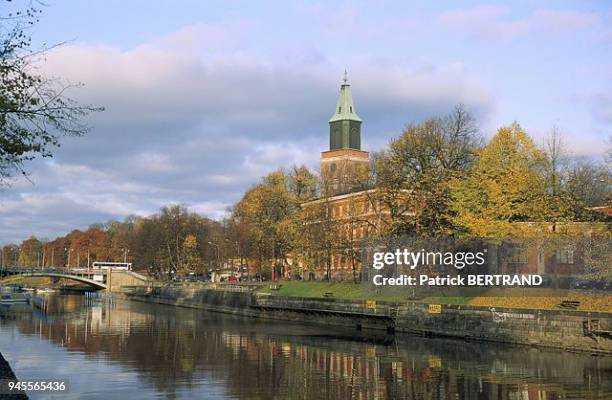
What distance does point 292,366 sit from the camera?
34188 mm

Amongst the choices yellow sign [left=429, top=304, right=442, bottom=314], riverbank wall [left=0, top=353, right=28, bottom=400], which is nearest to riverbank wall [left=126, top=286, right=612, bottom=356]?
yellow sign [left=429, top=304, right=442, bottom=314]

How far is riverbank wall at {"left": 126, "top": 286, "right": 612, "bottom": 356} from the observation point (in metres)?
36.8

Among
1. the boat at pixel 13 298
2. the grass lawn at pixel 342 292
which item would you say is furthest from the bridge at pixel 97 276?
the grass lawn at pixel 342 292

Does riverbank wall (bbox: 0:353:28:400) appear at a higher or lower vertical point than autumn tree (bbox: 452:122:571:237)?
lower

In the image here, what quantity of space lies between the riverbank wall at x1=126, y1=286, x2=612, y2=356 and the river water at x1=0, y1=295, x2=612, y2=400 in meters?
1.13

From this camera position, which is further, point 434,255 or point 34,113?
point 434,255

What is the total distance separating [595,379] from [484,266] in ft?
69.0

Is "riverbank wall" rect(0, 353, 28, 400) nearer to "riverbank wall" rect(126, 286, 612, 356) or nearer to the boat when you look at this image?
"riverbank wall" rect(126, 286, 612, 356)

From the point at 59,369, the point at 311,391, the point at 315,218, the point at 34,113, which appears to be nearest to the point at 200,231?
the point at 315,218

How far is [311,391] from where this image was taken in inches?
1070

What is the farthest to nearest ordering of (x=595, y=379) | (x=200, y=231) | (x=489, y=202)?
(x=200, y=231), (x=489, y=202), (x=595, y=379)

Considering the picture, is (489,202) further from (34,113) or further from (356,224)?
(34,113)

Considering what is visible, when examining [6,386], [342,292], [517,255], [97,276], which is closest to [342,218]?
[342,292]

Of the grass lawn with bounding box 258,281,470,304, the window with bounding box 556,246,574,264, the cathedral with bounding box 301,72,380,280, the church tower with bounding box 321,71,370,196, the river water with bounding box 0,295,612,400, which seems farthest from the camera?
the church tower with bounding box 321,71,370,196
